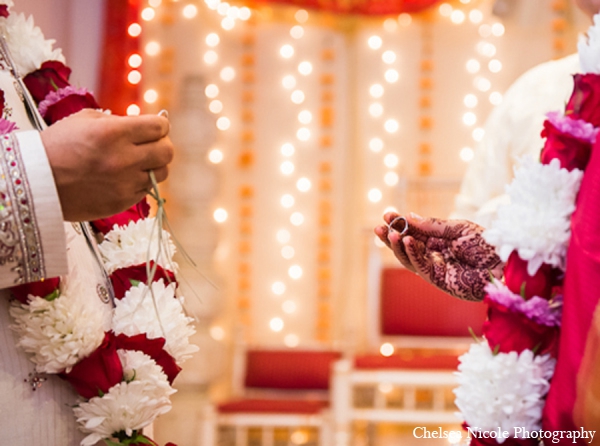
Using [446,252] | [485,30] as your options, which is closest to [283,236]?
[485,30]

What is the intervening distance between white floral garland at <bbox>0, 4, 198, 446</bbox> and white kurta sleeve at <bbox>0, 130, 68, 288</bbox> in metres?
0.10

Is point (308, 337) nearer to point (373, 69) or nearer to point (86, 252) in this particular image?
point (373, 69)

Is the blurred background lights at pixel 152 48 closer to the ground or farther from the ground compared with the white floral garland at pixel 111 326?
farther from the ground

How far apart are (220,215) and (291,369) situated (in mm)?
1039

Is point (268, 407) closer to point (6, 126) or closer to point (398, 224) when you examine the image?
point (398, 224)

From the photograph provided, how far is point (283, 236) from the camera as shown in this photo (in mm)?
4164

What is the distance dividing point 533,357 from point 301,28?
3802mm

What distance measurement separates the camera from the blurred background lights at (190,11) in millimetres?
4062

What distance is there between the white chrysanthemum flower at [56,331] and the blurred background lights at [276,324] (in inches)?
134

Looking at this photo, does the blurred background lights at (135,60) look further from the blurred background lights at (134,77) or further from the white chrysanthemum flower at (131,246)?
the white chrysanthemum flower at (131,246)

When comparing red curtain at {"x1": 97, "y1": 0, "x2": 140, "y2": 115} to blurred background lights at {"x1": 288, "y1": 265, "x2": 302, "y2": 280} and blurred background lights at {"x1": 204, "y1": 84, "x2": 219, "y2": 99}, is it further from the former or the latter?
blurred background lights at {"x1": 288, "y1": 265, "x2": 302, "y2": 280}

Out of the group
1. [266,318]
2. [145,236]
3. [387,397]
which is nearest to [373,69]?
[266,318]

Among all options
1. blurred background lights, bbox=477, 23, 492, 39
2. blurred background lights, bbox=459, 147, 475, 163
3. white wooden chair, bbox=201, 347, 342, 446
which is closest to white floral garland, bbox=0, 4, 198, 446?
white wooden chair, bbox=201, 347, 342, 446

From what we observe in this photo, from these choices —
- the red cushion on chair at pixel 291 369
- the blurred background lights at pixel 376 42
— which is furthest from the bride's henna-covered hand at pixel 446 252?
the blurred background lights at pixel 376 42
